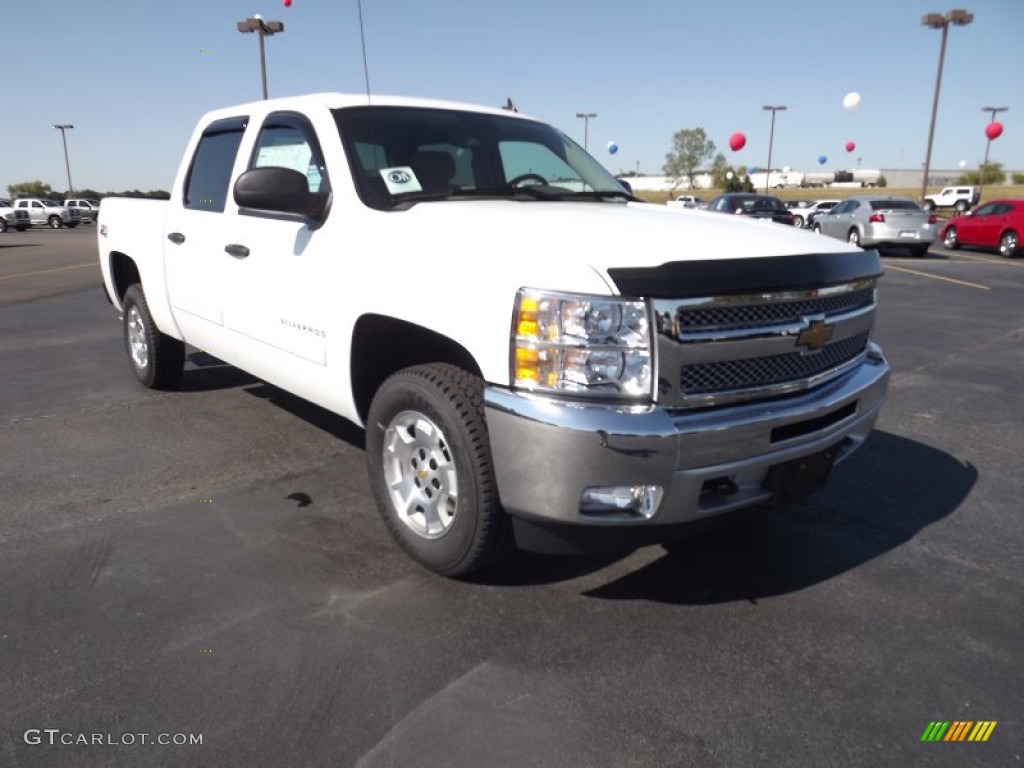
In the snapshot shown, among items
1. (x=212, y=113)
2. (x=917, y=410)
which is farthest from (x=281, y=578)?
(x=917, y=410)

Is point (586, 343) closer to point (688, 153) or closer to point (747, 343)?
point (747, 343)

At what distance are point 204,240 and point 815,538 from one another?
3707 mm

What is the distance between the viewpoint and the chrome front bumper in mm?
2375

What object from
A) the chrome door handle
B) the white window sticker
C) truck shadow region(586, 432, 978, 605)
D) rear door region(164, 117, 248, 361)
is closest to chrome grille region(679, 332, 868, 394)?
truck shadow region(586, 432, 978, 605)

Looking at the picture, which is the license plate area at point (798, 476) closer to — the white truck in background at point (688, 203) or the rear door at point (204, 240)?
the white truck in background at point (688, 203)

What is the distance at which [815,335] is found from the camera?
2.80 meters

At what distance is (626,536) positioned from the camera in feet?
8.45

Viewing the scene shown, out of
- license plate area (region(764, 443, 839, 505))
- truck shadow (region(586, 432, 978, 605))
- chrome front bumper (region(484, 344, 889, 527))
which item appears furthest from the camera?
truck shadow (region(586, 432, 978, 605))

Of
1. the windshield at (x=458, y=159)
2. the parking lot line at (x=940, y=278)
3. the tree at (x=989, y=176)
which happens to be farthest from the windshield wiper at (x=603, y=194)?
the tree at (x=989, y=176)

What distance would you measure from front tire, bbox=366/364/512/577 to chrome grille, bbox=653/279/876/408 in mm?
715

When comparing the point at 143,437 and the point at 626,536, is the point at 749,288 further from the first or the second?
the point at 143,437

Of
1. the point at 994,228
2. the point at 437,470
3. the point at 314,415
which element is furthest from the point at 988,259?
the point at 437,470

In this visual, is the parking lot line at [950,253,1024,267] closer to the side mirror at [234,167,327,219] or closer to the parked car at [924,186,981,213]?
the side mirror at [234,167,327,219]

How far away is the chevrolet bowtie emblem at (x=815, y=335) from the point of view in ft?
9.06
